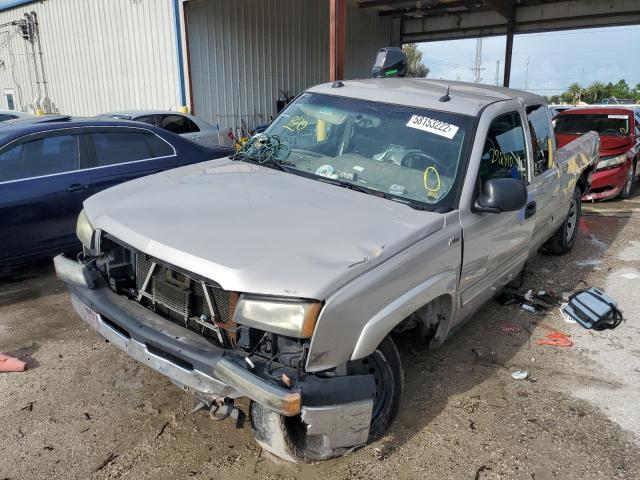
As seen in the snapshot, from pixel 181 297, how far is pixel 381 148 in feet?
5.34

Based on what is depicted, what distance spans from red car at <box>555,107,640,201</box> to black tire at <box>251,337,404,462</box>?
292 inches

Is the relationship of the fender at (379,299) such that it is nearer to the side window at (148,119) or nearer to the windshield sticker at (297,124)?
the windshield sticker at (297,124)

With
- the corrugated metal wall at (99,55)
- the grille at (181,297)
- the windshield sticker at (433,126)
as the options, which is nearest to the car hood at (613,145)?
the windshield sticker at (433,126)

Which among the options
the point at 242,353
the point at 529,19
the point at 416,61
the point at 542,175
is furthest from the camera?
the point at 416,61

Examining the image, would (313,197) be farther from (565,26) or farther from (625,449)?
(565,26)

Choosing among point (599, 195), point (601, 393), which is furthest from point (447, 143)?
point (599, 195)

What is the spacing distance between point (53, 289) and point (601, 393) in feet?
15.2

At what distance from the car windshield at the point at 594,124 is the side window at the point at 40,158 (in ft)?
29.3

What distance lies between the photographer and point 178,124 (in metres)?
10.1

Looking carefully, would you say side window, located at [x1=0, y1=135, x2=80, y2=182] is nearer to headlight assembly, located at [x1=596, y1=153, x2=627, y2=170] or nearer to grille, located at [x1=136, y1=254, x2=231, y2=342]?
grille, located at [x1=136, y1=254, x2=231, y2=342]

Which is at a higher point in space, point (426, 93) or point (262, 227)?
point (426, 93)

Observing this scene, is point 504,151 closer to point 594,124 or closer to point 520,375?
point 520,375

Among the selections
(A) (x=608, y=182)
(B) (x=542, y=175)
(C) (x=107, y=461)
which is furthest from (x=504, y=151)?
(A) (x=608, y=182)

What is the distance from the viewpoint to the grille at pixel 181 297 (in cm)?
238
